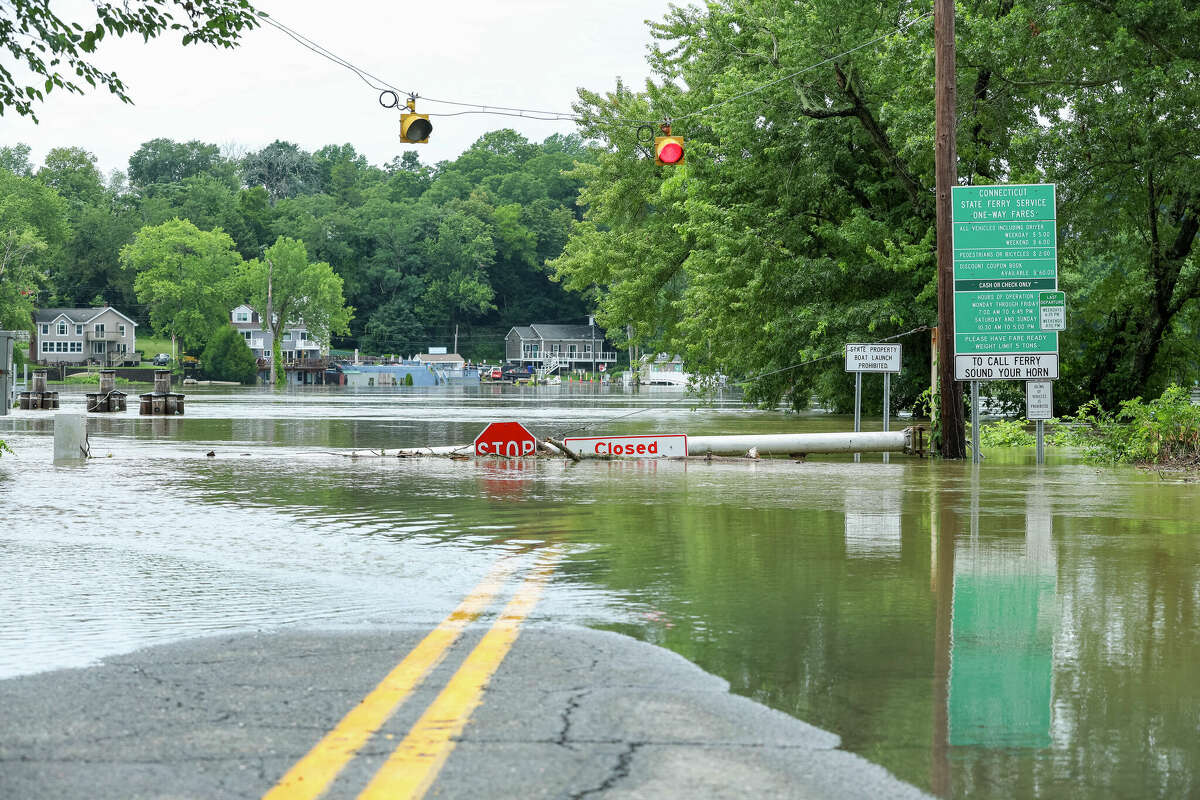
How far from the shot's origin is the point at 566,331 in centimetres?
17875

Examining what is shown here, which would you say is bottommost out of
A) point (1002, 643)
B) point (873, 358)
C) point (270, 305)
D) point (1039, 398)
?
point (1002, 643)

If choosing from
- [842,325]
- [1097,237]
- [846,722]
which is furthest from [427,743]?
[1097,237]

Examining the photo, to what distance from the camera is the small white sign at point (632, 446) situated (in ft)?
67.8

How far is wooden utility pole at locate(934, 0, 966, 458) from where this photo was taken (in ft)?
68.4

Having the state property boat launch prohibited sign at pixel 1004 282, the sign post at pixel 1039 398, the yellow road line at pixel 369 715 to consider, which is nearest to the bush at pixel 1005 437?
the sign post at pixel 1039 398

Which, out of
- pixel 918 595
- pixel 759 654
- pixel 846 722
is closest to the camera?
pixel 846 722

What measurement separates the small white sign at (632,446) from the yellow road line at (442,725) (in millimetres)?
13153

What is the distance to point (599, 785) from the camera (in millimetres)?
4316

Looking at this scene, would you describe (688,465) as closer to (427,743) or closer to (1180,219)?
(427,743)

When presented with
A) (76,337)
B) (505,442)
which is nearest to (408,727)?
(505,442)

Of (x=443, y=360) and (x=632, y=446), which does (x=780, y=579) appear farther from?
(x=443, y=360)

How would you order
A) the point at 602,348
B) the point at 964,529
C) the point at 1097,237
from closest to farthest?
the point at 964,529 < the point at 1097,237 < the point at 602,348

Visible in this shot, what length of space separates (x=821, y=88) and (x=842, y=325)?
19.2 feet

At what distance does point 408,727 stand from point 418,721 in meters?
0.09
